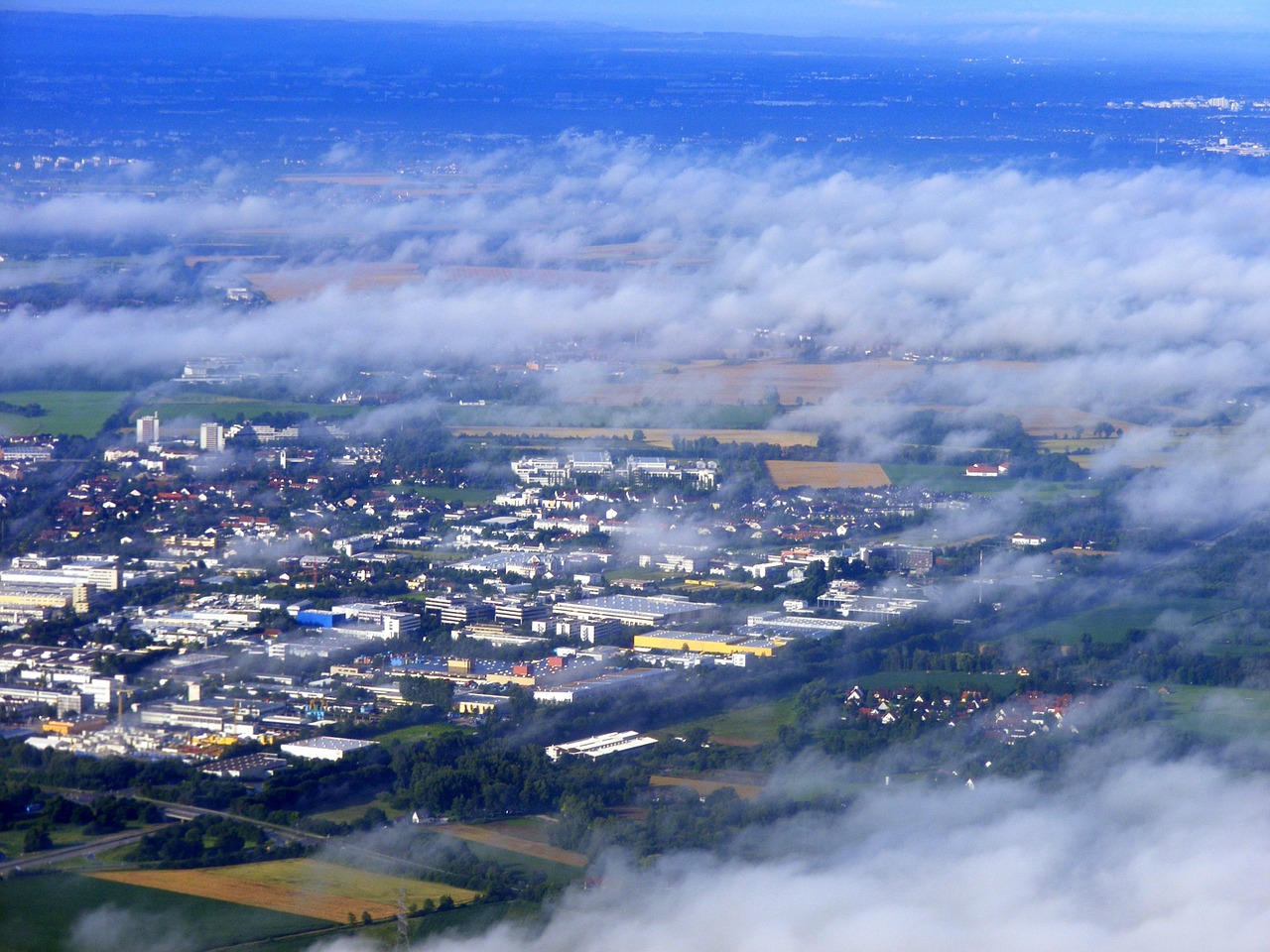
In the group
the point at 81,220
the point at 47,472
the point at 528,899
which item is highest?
the point at 81,220

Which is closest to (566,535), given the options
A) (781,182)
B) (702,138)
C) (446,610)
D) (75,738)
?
(446,610)

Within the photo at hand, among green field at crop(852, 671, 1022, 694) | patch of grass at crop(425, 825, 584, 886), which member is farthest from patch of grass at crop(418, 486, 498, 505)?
patch of grass at crop(425, 825, 584, 886)

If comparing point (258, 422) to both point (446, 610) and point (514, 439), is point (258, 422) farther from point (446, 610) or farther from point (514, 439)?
point (446, 610)

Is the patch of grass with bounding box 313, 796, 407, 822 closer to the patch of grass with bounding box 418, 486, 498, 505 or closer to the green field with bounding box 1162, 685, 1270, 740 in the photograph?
the green field with bounding box 1162, 685, 1270, 740

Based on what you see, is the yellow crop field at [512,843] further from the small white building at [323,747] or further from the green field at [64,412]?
the green field at [64,412]

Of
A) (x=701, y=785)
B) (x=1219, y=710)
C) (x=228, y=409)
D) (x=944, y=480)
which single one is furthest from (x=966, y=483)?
(x=701, y=785)

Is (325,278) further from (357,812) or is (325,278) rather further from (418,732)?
(357,812)
